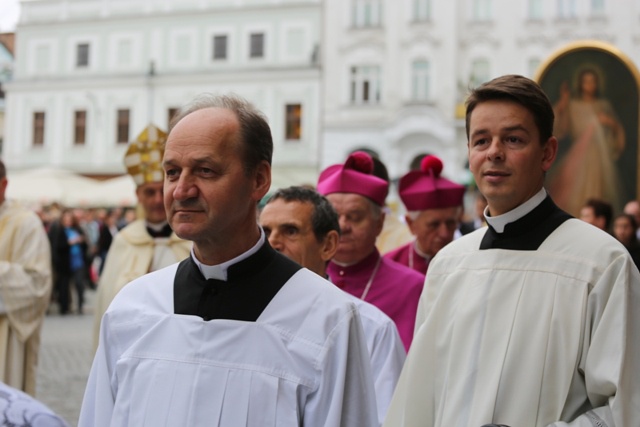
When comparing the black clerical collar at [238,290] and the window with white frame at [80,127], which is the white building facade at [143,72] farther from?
the black clerical collar at [238,290]

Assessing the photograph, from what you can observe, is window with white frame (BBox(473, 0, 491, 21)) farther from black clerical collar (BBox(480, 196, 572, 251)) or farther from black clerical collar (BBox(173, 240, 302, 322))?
black clerical collar (BBox(173, 240, 302, 322))

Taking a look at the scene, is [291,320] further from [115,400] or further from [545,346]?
[545,346]

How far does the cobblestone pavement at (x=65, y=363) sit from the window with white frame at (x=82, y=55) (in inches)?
1068

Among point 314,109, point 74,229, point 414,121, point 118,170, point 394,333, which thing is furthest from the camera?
point 118,170

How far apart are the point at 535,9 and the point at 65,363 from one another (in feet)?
94.7

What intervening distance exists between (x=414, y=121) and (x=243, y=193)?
33742 millimetres

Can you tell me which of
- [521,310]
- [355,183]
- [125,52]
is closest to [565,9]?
[125,52]

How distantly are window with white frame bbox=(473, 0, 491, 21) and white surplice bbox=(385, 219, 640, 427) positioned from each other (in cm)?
3450

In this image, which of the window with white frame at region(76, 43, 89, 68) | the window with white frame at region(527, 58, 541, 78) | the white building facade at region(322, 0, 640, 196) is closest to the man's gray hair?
the white building facade at region(322, 0, 640, 196)

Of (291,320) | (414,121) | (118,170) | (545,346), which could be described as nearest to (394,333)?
(545,346)

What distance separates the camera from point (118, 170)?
41250mm

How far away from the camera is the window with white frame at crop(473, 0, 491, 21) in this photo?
36156 mm

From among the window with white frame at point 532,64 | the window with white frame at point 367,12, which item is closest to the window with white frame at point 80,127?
the window with white frame at point 367,12

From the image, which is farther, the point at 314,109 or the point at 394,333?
the point at 314,109
